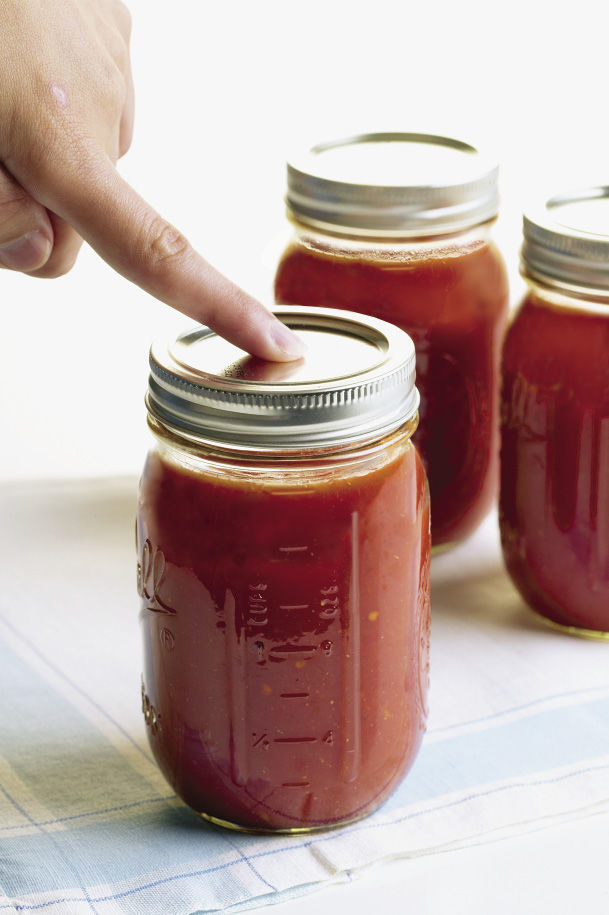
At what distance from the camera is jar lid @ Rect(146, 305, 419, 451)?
86 cm

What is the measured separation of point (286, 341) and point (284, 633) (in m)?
0.20

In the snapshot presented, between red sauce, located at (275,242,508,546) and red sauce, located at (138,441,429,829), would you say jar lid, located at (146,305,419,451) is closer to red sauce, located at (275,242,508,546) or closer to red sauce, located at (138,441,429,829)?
red sauce, located at (138,441,429,829)

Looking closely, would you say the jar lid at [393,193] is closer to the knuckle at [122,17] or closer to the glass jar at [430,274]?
the glass jar at [430,274]

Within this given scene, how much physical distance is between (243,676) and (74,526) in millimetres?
541

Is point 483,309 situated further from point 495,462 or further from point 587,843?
point 587,843

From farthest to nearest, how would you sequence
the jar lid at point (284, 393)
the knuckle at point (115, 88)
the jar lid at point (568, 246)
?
the jar lid at point (568, 246), the knuckle at point (115, 88), the jar lid at point (284, 393)

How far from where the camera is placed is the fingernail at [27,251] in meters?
1.01

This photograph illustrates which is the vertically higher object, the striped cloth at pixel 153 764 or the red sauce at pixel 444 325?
the red sauce at pixel 444 325

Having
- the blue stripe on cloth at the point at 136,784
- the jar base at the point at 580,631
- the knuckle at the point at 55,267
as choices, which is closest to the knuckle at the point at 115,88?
the knuckle at the point at 55,267

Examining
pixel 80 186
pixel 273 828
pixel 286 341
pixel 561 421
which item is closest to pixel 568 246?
pixel 561 421

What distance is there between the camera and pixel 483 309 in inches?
51.3

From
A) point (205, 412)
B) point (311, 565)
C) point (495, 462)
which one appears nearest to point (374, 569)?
point (311, 565)

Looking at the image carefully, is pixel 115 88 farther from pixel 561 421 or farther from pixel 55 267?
pixel 561 421

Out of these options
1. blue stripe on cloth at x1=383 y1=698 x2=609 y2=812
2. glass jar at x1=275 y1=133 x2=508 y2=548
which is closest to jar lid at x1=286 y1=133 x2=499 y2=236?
glass jar at x1=275 y1=133 x2=508 y2=548
